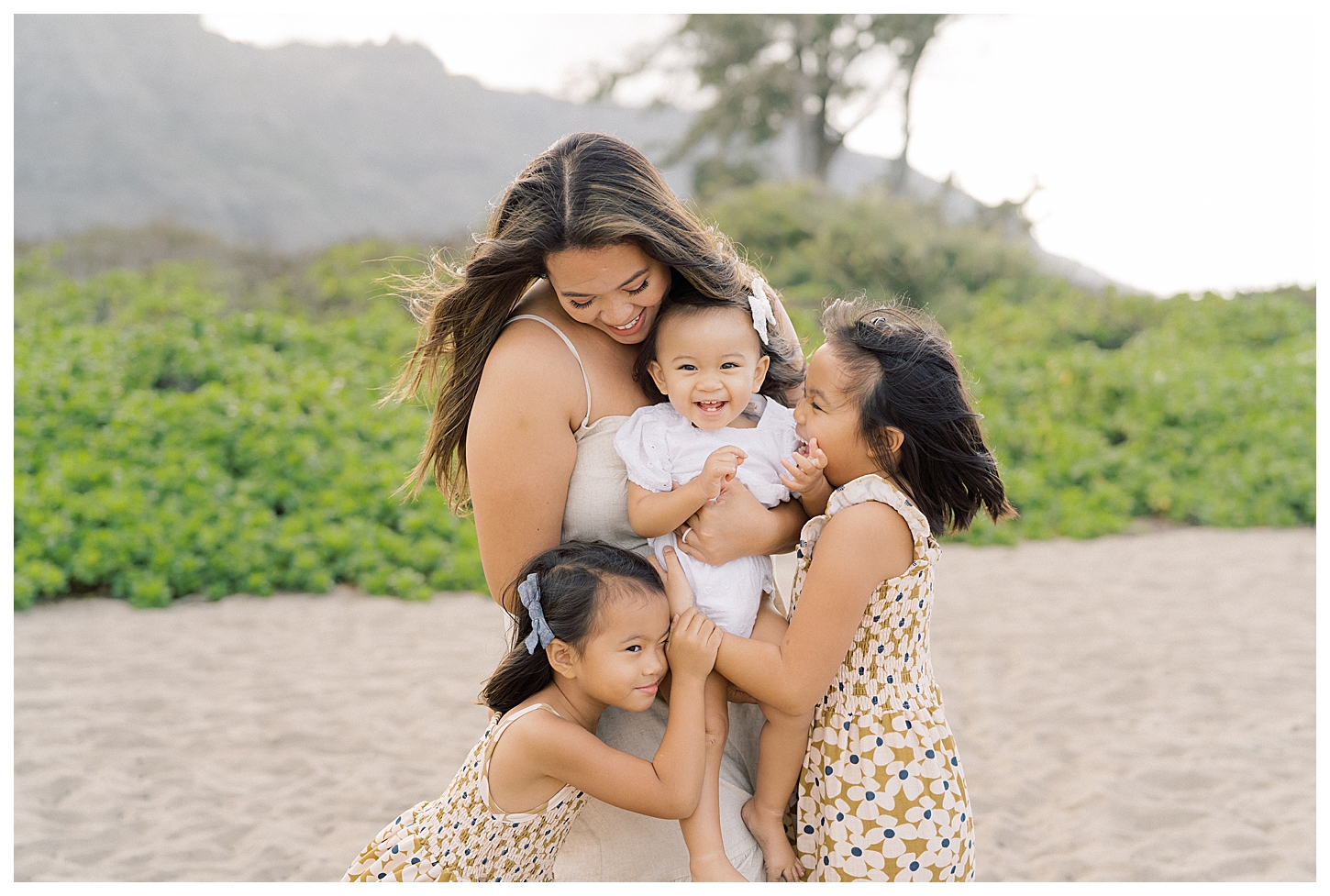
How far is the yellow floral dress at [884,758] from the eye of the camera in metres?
1.85

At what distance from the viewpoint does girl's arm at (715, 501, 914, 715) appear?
1.78 m

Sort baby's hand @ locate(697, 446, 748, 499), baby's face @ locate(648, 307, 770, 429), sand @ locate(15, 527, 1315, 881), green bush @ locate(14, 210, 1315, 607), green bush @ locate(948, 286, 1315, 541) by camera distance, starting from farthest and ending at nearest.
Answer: green bush @ locate(948, 286, 1315, 541)
green bush @ locate(14, 210, 1315, 607)
sand @ locate(15, 527, 1315, 881)
baby's face @ locate(648, 307, 770, 429)
baby's hand @ locate(697, 446, 748, 499)

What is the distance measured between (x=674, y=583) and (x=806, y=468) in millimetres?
338

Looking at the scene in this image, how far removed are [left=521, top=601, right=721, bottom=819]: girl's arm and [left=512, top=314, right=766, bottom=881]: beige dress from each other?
0.15m

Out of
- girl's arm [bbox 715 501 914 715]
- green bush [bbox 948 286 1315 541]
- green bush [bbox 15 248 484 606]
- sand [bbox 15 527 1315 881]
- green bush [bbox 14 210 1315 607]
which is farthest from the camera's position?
green bush [bbox 948 286 1315 541]

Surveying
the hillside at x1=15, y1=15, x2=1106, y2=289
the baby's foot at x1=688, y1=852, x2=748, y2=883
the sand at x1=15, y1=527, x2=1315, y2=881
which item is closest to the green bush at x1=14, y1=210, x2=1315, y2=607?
the sand at x1=15, y1=527, x2=1315, y2=881

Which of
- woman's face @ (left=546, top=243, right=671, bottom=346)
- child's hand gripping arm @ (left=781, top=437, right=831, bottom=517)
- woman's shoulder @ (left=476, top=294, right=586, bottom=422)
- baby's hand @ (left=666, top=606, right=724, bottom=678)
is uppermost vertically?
woman's face @ (left=546, top=243, right=671, bottom=346)

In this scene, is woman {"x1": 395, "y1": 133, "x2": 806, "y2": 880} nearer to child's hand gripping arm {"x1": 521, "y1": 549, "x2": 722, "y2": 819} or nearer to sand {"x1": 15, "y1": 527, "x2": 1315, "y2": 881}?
child's hand gripping arm {"x1": 521, "y1": 549, "x2": 722, "y2": 819}

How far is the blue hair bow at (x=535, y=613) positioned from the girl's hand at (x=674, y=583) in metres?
0.22

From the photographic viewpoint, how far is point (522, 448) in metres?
1.92

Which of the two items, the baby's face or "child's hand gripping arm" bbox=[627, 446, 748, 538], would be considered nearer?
"child's hand gripping arm" bbox=[627, 446, 748, 538]

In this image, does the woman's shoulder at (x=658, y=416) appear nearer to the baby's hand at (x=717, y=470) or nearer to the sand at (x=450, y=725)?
the baby's hand at (x=717, y=470)

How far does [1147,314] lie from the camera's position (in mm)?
13914

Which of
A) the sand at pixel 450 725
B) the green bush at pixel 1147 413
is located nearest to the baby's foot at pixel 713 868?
the sand at pixel 450 725
